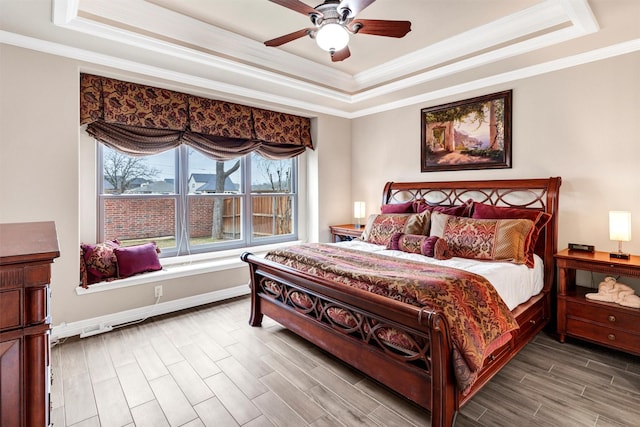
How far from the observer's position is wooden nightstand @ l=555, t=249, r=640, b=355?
2.53 meters

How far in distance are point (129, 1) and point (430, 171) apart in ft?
11.8

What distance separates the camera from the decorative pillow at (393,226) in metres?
3.56

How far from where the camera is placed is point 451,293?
6.37 feet

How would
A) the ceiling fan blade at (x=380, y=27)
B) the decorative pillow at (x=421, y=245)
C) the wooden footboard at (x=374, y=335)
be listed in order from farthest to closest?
1. the decorative pillow at (x=421, y=245)
2. the ceiling fan blade at (x=380, y=27)
3. the wooden footboard at (x=374, y=335)

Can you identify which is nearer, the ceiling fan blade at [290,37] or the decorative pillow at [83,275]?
the ceiling fan blade at [290,37]

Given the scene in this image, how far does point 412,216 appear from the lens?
369cm

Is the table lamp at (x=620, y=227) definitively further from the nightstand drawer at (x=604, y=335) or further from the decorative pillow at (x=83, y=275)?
the decorative pillow at (x=83, y=275)

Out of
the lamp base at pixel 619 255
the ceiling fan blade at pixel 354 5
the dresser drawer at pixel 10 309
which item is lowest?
the lamp base at pixel 619 255

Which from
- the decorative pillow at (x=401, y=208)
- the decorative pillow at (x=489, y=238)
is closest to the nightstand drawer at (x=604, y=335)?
the decorative pillow at (x=489, y=238)

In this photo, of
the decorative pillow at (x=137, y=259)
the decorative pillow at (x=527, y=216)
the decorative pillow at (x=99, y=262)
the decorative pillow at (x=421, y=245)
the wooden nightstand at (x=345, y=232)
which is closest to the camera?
the decorative pillow at (x=527, y=216)

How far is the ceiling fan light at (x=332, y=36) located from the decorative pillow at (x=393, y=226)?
2044 mm

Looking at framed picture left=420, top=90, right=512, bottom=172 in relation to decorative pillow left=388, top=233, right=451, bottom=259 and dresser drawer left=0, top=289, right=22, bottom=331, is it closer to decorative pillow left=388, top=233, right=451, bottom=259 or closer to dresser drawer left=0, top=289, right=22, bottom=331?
decorative pillow left=388, top=233, right=451, bottom=259

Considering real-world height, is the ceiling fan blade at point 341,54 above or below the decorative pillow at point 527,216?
above

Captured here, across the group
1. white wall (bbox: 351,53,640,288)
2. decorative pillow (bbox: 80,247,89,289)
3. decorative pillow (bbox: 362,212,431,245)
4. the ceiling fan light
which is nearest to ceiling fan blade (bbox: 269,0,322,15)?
the ceiling fan light
